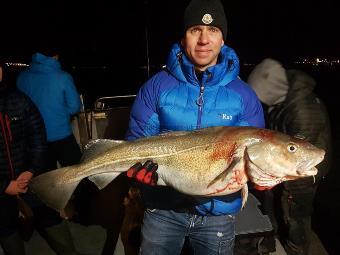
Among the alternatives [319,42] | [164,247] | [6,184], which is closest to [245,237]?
[164,247]

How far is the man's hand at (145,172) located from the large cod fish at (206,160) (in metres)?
0.06

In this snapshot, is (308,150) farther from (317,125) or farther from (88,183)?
(88,183)

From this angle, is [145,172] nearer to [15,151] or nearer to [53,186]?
[53,186]

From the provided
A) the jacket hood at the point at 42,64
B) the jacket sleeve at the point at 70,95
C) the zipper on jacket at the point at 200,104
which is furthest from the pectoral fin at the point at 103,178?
the jacket hood at the point at 42,64

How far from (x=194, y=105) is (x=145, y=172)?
677 mm

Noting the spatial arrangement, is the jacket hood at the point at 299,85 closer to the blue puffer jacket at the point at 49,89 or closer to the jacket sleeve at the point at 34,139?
the jacket sleeve at the point at 34,139

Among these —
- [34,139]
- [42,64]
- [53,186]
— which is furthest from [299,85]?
[42,64]

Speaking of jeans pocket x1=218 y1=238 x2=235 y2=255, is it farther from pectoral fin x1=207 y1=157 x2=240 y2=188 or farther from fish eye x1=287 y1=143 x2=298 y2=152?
fish eye x1=287 y1=143 x2=298 y2=152

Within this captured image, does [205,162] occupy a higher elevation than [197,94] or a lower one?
lower

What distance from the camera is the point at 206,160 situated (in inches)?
105

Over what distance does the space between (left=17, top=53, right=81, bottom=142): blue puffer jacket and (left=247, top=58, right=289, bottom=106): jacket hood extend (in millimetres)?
2877

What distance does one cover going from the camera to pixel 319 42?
70062mm

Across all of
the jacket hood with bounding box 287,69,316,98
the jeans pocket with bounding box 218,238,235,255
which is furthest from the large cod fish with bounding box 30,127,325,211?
the jacket hood with bounding box 287,69,316,98

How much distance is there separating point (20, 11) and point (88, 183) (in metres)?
91.2
